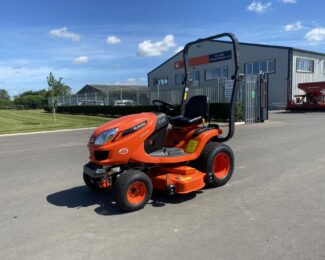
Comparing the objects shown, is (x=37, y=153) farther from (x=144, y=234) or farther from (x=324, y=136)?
(x=324, y=136)

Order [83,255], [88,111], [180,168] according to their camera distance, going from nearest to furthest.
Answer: [83,255]
[180,168]
[88,111]

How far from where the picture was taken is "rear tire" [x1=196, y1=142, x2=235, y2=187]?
5.27 m

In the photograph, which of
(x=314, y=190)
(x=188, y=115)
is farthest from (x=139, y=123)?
(x=314, y=190)

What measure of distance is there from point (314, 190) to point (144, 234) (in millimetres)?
2905

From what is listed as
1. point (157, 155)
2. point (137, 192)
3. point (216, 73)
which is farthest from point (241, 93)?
point (216, 73)

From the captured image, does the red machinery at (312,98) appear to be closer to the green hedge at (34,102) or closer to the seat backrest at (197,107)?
the seat backrest at (197,107)

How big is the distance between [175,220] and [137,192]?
0.69 metres

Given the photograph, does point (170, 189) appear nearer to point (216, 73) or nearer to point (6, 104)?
point (216, 73)

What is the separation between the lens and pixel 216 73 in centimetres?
3772

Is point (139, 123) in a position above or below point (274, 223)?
above

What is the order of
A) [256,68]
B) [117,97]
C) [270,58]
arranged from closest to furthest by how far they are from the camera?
1. [117,97]
2. [270,58]
3. [256,68]

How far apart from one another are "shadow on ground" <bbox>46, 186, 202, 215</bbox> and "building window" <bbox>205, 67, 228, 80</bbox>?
106ft

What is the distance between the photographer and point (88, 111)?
33.3 meters

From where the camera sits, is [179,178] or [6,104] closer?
[179,178]
